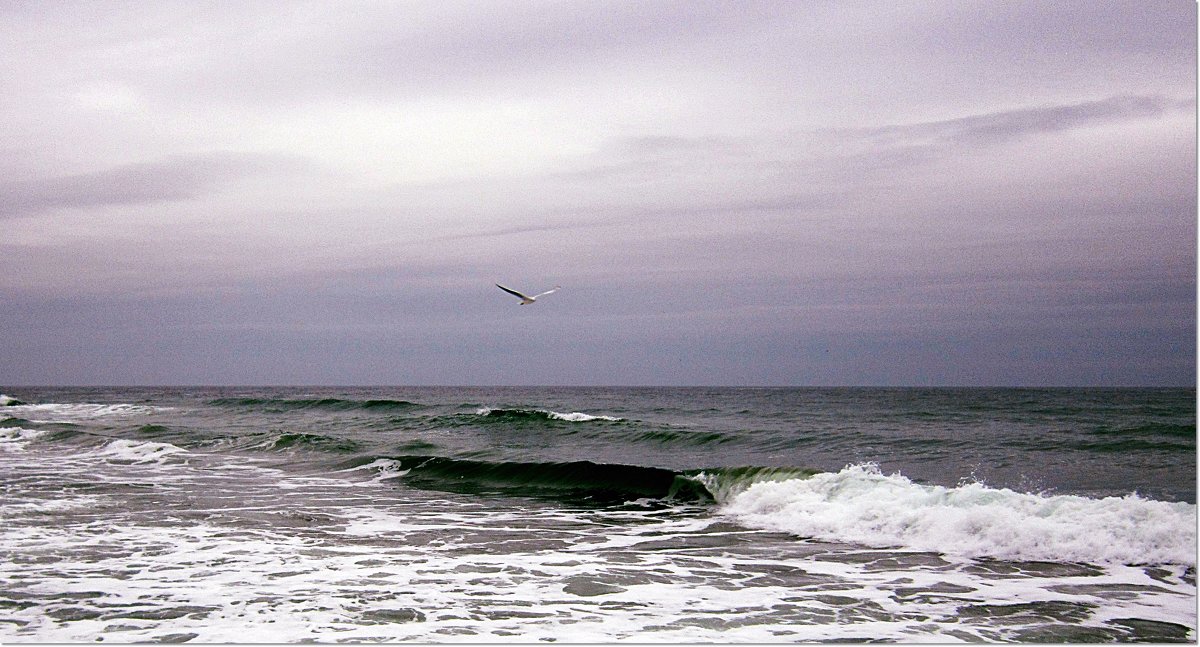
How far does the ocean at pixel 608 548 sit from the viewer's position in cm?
696

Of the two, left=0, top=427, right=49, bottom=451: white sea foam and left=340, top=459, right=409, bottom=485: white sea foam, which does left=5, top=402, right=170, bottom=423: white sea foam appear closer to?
left=0, top=427, right=49, bottom=451: white sea foam

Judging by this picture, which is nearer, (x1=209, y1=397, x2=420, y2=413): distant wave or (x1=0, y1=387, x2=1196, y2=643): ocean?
(x1=0, y1=387, x2=1196, y2=643): ocean

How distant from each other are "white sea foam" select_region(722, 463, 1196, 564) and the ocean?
0.03 meters

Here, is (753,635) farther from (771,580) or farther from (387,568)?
(387,568)

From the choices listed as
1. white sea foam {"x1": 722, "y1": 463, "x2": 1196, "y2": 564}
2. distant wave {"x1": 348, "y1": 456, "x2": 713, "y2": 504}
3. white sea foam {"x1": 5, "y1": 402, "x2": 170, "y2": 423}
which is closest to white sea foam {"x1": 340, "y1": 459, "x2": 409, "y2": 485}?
distant wave {"x1": 348, "y1": 456, "x2": 713, "y2": 504}

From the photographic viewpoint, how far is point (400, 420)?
34125 millimetres

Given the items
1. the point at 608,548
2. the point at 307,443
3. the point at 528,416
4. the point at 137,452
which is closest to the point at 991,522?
the point at 608,548

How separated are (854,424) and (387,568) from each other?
22.9 metres

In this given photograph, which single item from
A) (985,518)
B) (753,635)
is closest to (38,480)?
(753,635)

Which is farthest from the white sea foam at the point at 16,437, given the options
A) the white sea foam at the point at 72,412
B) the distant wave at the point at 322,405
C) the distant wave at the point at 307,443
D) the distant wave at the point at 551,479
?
the distant wave at the point at 322,405

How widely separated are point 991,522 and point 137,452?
19.7 m

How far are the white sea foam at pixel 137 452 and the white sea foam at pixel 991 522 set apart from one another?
14697mm

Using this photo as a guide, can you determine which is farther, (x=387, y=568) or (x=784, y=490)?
(x=784, y=490)

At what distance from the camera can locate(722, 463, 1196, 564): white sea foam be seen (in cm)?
945
